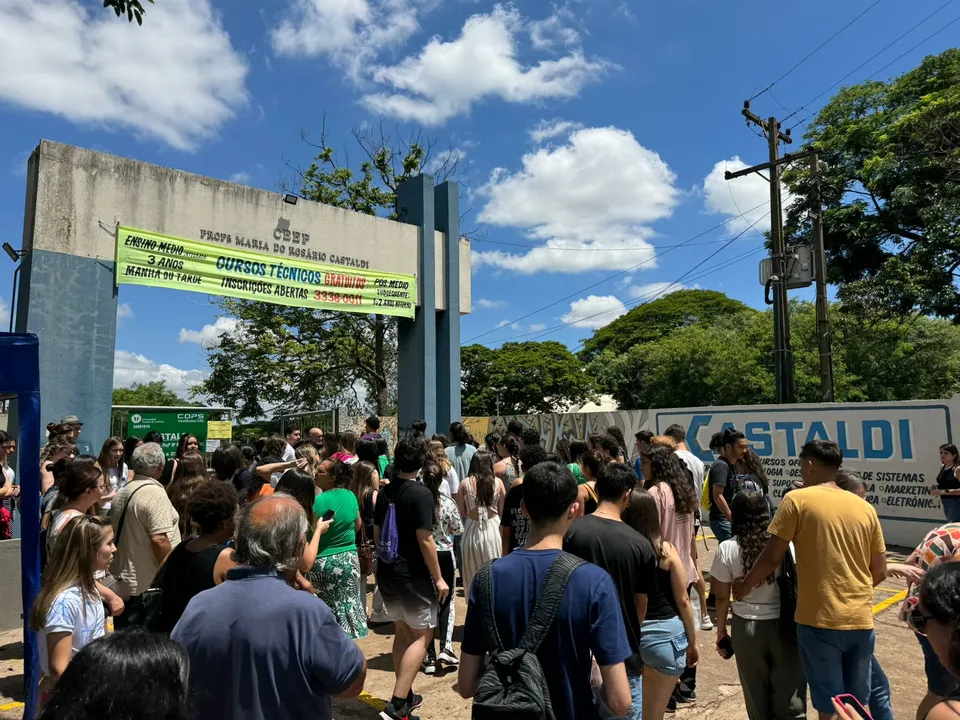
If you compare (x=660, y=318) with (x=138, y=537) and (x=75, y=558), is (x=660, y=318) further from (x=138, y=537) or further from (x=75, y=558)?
(x=75, y=558)

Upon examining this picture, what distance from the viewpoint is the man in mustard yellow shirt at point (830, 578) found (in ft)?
10.1

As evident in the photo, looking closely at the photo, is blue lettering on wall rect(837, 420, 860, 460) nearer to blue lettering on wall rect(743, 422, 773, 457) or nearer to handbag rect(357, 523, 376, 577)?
blue lettering on wall rect(743, 422, 773, 457)

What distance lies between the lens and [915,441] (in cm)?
954

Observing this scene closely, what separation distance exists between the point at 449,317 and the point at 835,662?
1111 centimetres

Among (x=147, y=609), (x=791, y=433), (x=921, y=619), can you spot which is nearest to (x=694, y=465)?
→ (x=921, y=619)

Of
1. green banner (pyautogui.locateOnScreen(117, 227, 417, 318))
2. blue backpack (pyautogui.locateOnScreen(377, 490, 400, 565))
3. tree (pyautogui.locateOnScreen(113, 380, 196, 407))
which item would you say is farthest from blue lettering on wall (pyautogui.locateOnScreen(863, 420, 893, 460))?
tree (pyautogui.locateOnScreen(113, 380, 196, 407))

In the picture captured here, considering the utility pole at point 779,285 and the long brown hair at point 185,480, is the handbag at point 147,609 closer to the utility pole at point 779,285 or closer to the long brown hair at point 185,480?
the long brown hair at point 185,480

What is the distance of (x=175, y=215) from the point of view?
33.5ft

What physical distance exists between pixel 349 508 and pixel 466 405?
36.4m

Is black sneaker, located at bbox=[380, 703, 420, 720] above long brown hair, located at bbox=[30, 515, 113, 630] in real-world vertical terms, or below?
below

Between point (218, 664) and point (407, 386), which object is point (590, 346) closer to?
point (407, 386)

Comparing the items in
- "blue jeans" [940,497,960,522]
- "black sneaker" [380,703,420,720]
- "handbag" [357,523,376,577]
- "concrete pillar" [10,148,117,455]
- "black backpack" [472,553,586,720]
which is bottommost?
"black sneaker" [380,703,420,720]

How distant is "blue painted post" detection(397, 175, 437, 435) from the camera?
43.3 feet

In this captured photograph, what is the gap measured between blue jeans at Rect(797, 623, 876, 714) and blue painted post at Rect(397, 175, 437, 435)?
10.3m
